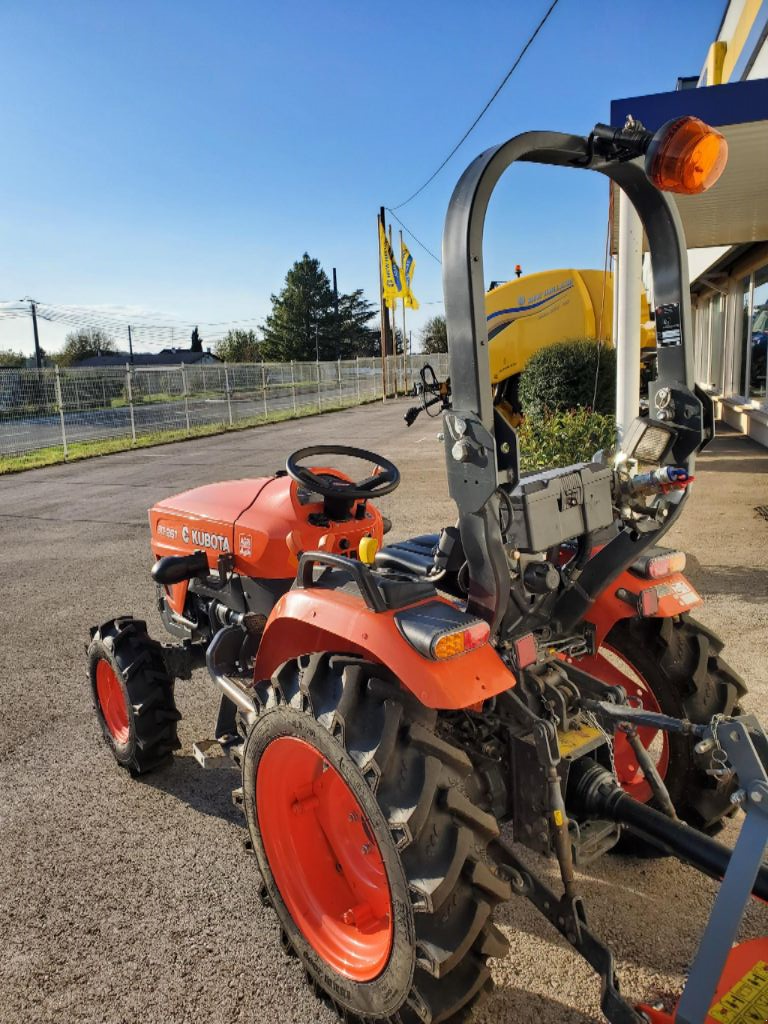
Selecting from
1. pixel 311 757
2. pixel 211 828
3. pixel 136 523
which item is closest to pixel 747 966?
pixel 311 757

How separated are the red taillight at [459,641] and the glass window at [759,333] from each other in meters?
11.8

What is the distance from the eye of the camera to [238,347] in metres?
73.7

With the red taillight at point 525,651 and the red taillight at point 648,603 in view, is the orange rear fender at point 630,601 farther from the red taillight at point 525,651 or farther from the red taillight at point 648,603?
the red taillight at point 525,651

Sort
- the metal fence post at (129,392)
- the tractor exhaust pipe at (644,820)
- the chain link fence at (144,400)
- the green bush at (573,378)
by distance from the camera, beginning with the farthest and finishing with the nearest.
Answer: the metal fence post at (129,392) < the chain link fence at (144,400) < the green bush at (573,378) < the tractor exhaust pipe at (644,820)

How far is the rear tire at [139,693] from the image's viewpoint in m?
3.11

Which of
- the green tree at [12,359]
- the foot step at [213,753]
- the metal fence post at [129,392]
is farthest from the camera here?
the green tree at [12,359]

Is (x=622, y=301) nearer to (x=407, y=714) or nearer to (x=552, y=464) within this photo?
(x=552, y=464)

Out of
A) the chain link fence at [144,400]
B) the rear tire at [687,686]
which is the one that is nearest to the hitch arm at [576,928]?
the rear tire at [687,686]

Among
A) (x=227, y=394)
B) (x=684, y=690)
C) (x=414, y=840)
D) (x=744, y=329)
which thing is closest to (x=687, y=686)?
(x=684, y=690)

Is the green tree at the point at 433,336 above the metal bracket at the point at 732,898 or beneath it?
above

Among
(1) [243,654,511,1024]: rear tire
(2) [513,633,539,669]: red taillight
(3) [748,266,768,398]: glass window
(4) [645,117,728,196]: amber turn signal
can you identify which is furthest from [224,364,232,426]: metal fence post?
(4) [645,117,728,196]: amber turn signal

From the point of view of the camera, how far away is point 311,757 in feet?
7.32

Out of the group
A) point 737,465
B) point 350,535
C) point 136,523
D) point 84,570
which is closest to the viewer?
point 350,535

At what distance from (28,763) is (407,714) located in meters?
2.33
